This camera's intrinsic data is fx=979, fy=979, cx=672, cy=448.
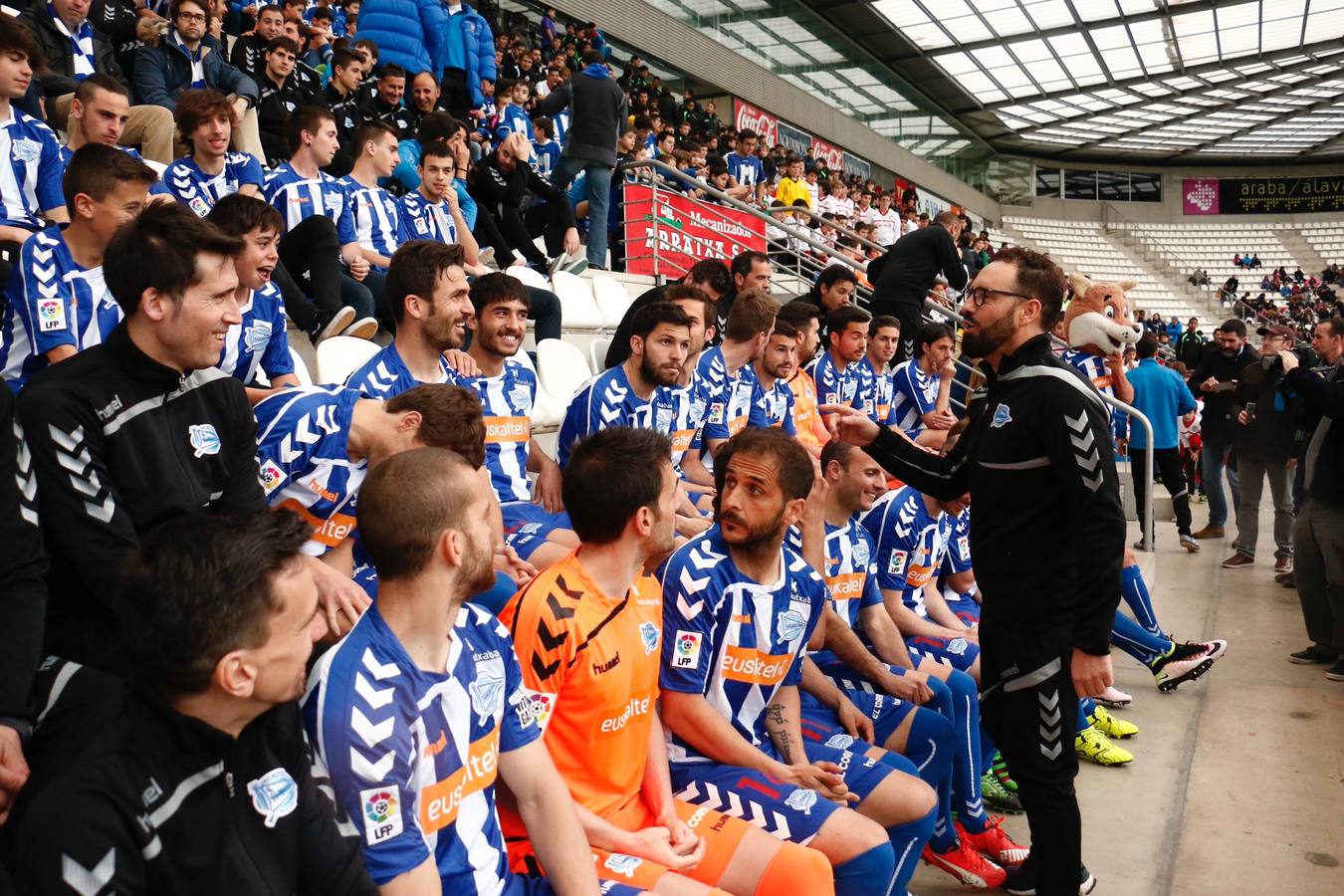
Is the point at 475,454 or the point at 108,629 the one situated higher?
the point at 475,454

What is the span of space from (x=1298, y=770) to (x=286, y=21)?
26.9 feet

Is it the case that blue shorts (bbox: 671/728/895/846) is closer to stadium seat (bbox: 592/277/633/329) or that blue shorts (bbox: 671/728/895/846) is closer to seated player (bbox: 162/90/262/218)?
seated player (bbox: 162/90/262/218)

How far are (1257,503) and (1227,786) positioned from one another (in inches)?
194

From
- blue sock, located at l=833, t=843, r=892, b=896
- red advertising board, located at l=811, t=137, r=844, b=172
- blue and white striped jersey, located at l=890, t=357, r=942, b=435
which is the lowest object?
blue sock, located at l=833, t=843, r=892, b=896

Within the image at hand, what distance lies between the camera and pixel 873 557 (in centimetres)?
391

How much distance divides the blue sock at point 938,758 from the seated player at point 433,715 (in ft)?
5.67

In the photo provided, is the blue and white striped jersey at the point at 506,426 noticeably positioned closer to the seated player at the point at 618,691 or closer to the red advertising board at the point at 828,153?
the seated player at the point at 618,691

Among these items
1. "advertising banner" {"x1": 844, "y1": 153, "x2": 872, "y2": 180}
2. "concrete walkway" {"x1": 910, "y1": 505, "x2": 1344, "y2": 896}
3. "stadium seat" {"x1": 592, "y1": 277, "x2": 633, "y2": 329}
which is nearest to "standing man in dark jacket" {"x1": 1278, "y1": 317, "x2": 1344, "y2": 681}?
"concrete walkway" {"x1": 910, "y1": 505, "x2": 1344, "y2": 896}

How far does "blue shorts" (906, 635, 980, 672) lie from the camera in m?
3.96

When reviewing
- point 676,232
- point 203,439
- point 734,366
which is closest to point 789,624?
point 203,439

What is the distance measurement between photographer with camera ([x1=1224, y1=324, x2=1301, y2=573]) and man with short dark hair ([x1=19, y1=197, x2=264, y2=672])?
8382 millimetres

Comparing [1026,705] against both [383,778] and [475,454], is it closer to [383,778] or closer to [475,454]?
[475,454]

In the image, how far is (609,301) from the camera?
770 centimetres

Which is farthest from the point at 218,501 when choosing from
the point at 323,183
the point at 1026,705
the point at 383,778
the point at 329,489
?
the point at 323,183
